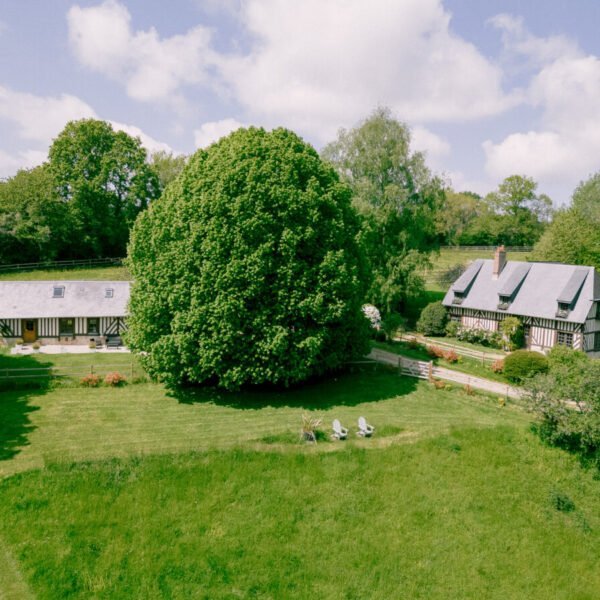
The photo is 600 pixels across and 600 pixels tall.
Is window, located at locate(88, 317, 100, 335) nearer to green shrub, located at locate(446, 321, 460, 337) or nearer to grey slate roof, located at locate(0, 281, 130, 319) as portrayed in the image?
grey slate roof, located at locate(0, 281, 130, 319)

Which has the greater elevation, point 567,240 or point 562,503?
point 567,240

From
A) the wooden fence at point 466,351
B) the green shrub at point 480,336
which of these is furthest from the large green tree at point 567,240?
the wooden fence at point 466,351

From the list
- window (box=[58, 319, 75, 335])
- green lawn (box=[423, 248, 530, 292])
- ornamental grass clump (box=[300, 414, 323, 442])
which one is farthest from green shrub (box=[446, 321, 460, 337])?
window (box=[58, 319, 75, 335])

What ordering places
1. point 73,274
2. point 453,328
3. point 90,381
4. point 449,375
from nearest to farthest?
point 90,381, point 449,375, point 453,328, point 73,274


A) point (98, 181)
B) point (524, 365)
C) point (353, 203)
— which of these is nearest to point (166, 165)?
point (98, 181)

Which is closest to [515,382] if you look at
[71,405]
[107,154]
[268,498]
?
[268,498]

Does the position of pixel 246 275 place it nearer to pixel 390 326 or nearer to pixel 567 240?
pixel 390 326
